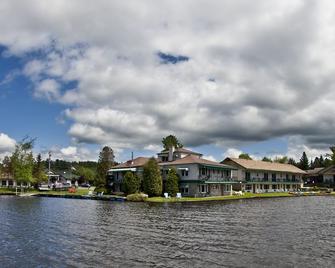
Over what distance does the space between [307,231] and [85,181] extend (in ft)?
418

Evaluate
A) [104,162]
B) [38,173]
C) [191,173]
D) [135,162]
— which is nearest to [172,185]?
[191,173]

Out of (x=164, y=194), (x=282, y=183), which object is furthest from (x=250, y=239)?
(x=282, y=183)

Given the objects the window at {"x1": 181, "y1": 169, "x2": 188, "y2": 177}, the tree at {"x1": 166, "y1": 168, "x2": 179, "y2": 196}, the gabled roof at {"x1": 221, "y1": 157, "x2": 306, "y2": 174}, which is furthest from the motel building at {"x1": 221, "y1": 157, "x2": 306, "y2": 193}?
the tree at {"x1": 166, "y1": 168, "x2": 179, "y2": 196}

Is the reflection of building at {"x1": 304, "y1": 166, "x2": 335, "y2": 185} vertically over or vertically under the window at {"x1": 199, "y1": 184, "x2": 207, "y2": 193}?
over

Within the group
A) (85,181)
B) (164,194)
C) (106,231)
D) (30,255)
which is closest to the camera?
(30,255)

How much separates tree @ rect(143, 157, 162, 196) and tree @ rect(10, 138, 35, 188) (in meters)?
35.3

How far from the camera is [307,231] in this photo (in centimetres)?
2958

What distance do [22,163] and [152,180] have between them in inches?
1538

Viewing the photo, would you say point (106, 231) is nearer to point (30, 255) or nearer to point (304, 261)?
point (30, 255)

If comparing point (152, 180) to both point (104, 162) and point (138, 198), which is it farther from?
point (104, 162)

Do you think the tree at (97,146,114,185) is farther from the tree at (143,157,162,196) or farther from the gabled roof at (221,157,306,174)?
the gabled roof at (221,157,306,174)

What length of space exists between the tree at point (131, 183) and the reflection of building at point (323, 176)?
287ft

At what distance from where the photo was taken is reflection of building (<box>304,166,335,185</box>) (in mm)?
138625

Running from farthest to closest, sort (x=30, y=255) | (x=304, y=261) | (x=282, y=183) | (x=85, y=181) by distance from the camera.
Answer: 1. (x=85, y=181)
2. (x=282, y=183)
3. (x=30, y=255)
4. (x=304, y=261)
